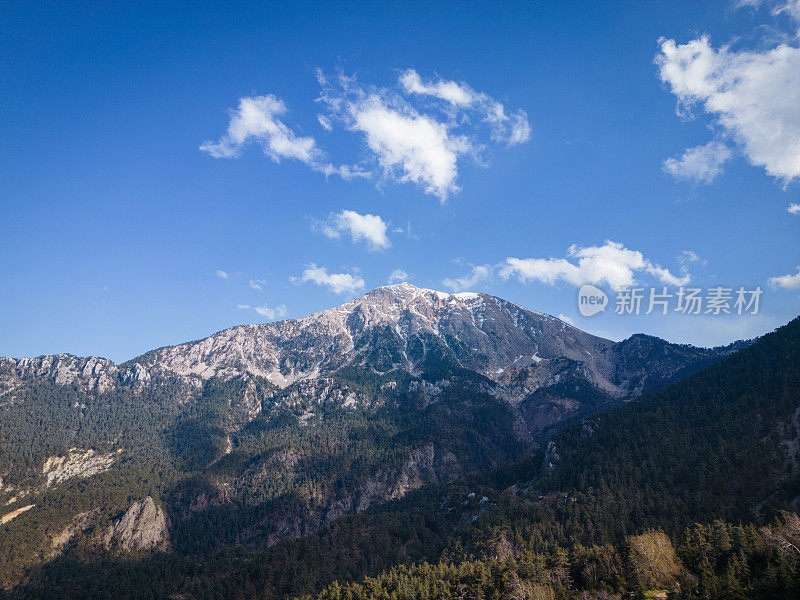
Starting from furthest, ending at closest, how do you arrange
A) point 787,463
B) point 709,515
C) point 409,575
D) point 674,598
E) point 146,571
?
point 146,571
point 787,463
point 709,515
point 409,575
point 674,598

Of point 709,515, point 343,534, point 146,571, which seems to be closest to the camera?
point 709,515

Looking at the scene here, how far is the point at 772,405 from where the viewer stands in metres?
188

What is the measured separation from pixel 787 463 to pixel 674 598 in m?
106

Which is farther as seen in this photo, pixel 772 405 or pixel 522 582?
pixel 772 405

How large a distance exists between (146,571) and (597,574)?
585 feet

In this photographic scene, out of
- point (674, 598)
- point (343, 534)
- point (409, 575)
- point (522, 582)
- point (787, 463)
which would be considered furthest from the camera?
point (343, 534)

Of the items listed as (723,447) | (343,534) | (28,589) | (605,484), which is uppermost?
(723,447)

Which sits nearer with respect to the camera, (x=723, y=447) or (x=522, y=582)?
(x=522, y=582)

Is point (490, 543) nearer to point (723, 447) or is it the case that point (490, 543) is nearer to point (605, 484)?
point (605, 484)

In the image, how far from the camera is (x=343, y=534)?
193 m

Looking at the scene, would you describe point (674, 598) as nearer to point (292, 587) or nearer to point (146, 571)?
point (292, 587)

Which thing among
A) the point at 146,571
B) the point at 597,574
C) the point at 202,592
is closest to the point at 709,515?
the point at 597,574

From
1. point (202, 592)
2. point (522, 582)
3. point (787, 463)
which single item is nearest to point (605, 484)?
point (787, 463)

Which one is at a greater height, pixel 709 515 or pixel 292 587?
pixel 709 515
